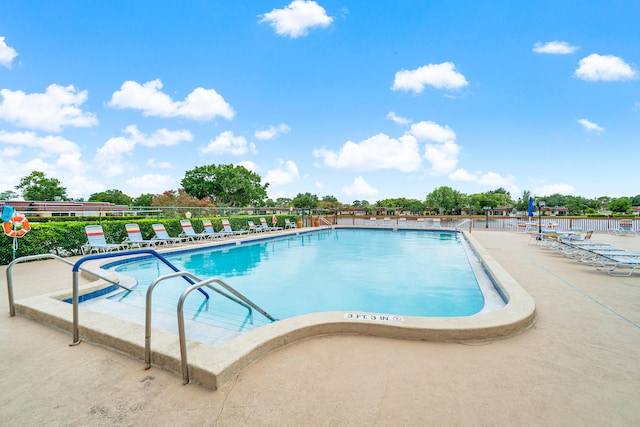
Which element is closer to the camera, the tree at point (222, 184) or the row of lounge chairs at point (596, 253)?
the row of lounge chairs at point (596, 253)

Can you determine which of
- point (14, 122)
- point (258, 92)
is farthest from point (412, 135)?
point (14, 122)

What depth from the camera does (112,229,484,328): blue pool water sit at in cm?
555

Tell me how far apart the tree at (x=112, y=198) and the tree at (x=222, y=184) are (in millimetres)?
44298

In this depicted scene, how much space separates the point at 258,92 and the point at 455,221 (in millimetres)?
20245

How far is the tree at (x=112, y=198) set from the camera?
76.1 m

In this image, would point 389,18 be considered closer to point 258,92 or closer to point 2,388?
point 258,92

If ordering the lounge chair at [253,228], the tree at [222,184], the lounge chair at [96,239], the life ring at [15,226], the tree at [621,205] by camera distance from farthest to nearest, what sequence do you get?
the tree at [621,205] < the tree at [222,184] < the lounge chair at [253,228] < the lounge chair at [96,239] < the life ring at [15,226]

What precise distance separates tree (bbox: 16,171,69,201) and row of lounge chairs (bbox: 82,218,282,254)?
185 feet

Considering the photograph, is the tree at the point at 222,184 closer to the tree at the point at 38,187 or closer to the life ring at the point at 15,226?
the tree at the point at 38,187

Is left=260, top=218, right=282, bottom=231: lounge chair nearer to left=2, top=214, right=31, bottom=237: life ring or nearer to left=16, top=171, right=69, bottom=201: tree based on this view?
left=2, top=214, right=31, bottom=237: life ring

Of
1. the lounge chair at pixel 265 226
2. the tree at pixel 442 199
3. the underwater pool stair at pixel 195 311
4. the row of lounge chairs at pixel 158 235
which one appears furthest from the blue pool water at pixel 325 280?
the tree at pixel 442 199

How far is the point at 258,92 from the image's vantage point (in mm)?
25000

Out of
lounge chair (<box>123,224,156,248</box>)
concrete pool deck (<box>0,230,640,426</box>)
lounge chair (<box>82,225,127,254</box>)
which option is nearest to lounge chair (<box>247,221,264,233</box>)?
lounge chair (<box>123,224,156,248</box>)

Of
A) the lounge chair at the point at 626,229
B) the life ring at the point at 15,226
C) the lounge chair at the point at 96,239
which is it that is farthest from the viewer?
the lounge chair at the point at 626,229
